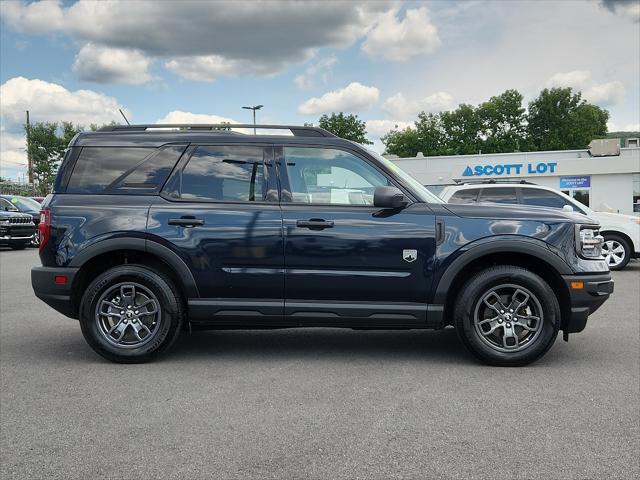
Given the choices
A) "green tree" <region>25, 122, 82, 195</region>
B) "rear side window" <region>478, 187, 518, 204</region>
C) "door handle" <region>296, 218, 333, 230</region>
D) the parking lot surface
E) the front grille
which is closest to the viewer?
the parking lot surface

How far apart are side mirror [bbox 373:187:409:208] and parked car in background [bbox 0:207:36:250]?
17.0 m

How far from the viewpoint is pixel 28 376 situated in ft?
15.4

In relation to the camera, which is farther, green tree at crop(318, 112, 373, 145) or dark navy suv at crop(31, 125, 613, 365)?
green tree at crop(318, 112, 373, 145)

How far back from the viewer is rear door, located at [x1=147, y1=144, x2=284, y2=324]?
4949mm

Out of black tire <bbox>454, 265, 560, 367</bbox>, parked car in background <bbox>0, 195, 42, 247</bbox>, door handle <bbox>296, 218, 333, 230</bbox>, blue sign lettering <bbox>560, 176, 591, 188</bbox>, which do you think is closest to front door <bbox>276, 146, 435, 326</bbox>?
door handle <bbox>296, 218, 333, 230</bbox>

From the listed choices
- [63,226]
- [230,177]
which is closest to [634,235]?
[230,177]

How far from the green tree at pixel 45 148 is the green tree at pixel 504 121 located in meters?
44.1

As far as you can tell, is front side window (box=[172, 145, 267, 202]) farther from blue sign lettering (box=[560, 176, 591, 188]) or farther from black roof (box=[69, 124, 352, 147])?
blue sign lettering (box=[560, 176, 591, 188])

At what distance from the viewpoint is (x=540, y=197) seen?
445 inches

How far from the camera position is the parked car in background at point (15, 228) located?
18625mm

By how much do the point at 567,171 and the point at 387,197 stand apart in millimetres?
30679

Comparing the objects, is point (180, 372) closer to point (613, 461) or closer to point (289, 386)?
point (289, 386)

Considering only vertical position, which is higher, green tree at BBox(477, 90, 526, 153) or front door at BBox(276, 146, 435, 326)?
green tree at BBox(477, 90, 526, 153)

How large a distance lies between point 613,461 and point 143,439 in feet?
8.14
